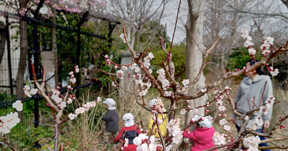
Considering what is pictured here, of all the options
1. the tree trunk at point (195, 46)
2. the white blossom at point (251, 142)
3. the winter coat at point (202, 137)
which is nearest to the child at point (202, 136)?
the winter coat at point (202, 137)

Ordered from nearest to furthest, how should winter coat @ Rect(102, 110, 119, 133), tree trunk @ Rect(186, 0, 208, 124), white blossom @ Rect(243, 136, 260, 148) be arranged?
white blossom @ Rect(243, 136, 260, 148)
tree trunk @ Rect(186, 0, 208, 124)
winter coat @ Rect(102, 110, 119, 133)

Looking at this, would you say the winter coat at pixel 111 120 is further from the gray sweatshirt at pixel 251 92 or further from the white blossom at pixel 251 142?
the white blossom at pixel 251 142

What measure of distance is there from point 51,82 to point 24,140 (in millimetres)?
4048

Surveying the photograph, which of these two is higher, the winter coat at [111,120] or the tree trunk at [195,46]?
the tree trunk at [195,46]

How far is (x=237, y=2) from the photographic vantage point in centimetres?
836

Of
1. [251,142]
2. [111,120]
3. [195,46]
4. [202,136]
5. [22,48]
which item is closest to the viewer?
[251,142]

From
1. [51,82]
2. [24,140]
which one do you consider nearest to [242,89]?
[24,140]

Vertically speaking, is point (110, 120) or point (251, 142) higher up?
point (251, 142)

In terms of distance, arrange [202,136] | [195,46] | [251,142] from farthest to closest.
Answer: [195,46] < [202,136] < [251,142]

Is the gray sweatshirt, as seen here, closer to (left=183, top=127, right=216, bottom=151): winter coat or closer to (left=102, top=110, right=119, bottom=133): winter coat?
(left=183, top=127, right=216, bottom=151): winter coat

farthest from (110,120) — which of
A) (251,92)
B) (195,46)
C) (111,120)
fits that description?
(251,92)

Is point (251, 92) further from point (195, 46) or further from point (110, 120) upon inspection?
point (110, 120)

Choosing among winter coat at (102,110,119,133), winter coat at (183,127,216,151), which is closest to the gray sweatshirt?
winter coat at (183,127,216,151)

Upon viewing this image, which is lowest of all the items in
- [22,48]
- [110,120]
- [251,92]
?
[110,120]
